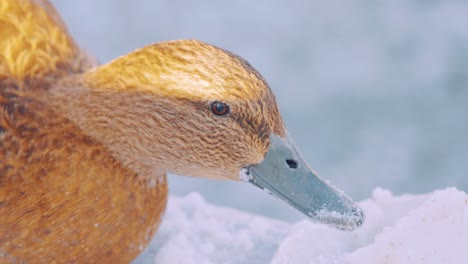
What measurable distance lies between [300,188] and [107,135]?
1.36ft

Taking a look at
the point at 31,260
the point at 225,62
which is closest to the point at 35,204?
the point at 31,260

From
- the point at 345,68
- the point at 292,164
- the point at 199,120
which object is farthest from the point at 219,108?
the point at 345,68

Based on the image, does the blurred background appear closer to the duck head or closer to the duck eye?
the duck head

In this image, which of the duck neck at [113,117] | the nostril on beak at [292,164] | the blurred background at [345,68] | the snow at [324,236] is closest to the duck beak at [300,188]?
the nostril on beak at [292,164]

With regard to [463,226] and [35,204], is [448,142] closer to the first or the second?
[463,226]

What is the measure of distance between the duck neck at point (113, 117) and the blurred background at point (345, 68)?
169 centimetres

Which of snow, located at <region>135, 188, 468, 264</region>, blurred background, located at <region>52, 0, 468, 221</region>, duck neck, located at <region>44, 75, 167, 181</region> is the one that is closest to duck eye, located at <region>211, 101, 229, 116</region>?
duck neck, located at <region>44, 75, 167, 181</region>

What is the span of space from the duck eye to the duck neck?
136 millimetres

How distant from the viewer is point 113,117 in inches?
58.5

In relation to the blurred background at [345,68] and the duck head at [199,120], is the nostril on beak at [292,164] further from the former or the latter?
the blurred background at [345,68]

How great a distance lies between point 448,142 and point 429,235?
2.16 metres

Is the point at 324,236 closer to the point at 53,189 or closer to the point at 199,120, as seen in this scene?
the point at 199,120

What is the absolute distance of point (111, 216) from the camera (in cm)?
156

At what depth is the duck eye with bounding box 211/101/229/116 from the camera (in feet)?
4.55
